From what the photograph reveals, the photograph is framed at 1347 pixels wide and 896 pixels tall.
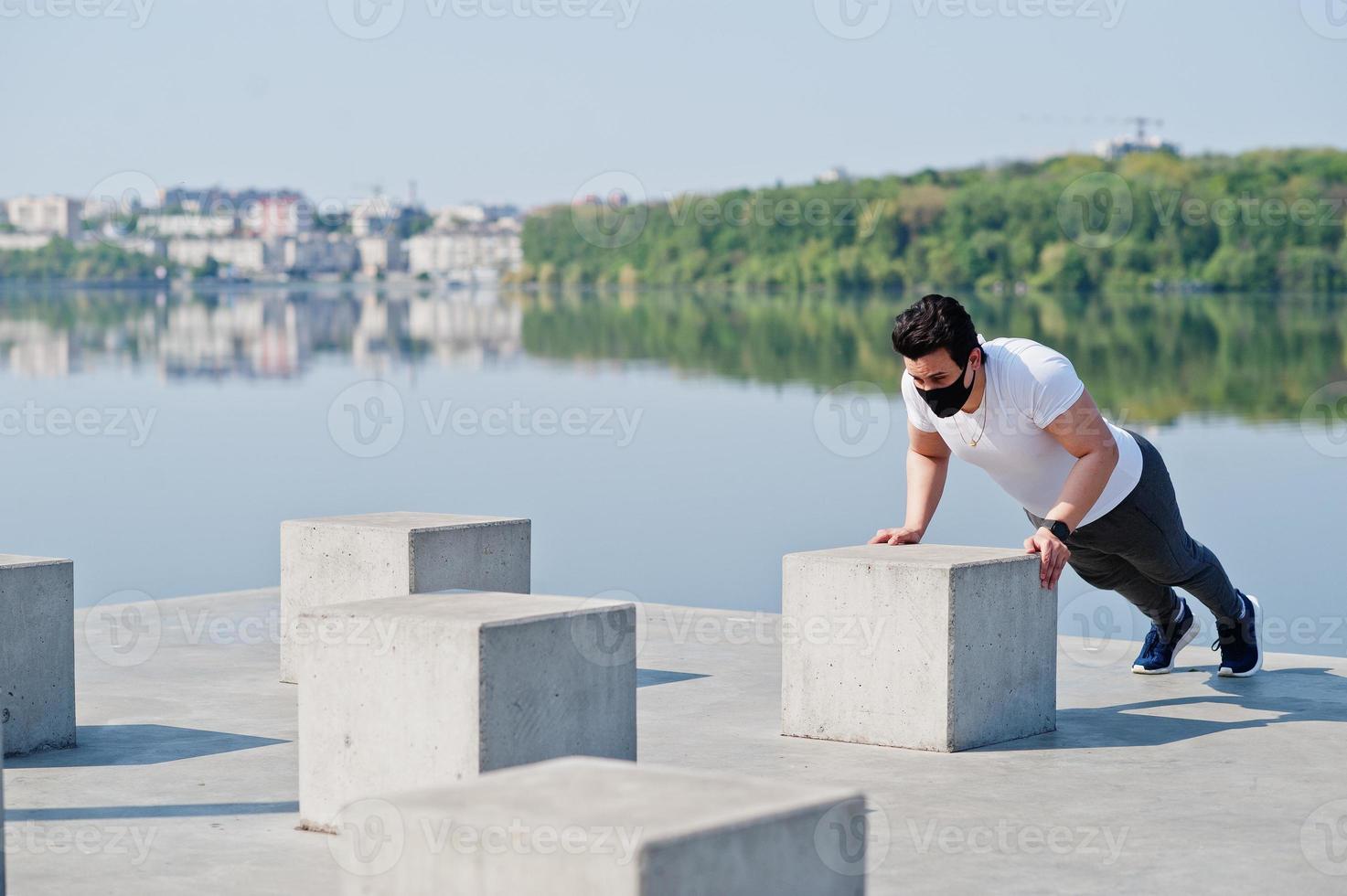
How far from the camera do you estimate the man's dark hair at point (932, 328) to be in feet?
24.4

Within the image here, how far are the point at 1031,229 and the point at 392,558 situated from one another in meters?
106

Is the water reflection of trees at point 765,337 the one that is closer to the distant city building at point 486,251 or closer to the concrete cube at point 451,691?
the concrete cube at point 451,691

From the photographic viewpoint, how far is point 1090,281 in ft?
369

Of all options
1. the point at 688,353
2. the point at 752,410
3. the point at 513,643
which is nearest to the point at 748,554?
the point at 513,643

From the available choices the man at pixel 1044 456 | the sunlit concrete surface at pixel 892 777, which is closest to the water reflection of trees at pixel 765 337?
the sunlit concrete surface at pixel 892 777

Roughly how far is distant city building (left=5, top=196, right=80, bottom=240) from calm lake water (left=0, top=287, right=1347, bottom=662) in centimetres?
12479

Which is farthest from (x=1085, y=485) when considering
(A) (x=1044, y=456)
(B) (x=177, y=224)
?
(B) (x=177, y=224)

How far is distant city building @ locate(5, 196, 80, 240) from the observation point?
186 metres

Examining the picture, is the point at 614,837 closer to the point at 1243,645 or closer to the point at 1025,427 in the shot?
the point at 1025,427

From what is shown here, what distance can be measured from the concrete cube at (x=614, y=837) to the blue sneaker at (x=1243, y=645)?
5.56 meters

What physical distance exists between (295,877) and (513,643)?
99 cm

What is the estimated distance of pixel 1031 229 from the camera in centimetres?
11162

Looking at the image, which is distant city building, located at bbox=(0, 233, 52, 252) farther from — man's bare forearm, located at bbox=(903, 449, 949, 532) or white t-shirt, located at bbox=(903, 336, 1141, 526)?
white t-shirt, located at bbox=(903, 336, 1141, 526)

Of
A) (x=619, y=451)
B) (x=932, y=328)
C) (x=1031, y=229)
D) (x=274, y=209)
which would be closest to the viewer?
(x=932, y=328)
